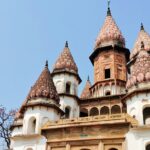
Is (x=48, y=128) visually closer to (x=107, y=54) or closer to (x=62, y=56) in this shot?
(x=62, y=56)

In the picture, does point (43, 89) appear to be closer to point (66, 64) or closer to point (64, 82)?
point (64, 82)

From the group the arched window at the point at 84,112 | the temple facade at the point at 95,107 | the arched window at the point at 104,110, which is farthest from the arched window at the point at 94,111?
the arched window at the point at 84,112

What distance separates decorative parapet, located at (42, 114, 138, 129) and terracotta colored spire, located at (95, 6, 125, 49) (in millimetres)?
15611

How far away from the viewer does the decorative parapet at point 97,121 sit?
90.5ft

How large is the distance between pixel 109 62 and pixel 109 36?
3.71m

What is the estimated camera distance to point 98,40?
4384 cm

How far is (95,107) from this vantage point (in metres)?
37.1

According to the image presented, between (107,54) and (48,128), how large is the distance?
1554 centimetres

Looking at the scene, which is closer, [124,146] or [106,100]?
[124,146]

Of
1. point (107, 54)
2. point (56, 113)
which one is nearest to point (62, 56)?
point (107, 54)

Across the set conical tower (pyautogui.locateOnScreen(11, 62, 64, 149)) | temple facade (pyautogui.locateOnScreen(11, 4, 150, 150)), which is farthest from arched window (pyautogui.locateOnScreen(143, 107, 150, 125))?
conical tower (pyautogui.locateOnScreen(11, 62, 64, 149))

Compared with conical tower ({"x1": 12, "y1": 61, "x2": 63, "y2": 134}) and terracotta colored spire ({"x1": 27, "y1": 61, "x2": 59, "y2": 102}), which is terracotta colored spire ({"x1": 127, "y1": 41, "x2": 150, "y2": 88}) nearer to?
conical tower ({"x1": 12, "y1": 61, "x2": 63, "y2": 134})

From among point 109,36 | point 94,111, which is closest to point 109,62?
point 109,36

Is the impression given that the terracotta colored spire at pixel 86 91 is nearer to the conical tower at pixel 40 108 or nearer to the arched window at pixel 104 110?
the arched window at pixel 104 110
